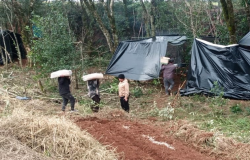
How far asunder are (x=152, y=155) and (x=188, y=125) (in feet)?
5.24

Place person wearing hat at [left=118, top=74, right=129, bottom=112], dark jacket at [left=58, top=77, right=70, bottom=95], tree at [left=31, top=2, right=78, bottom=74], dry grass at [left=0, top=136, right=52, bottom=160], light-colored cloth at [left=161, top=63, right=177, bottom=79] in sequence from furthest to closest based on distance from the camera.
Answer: tree at [left=31, top=2, right=78, bottom=74] < light-colored cloth at [left=161, top=63, right=177, bottom=79] < dark jacket at [left=58, top=77, right=70, bottom=95] < person wearing hat at [left=118, top=74, right=129, bottom=112] < dry grass at [left=0, top=136, right=52, bottom=160]

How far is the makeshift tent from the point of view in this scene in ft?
35.7

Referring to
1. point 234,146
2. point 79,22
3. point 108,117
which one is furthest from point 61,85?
point 79,22

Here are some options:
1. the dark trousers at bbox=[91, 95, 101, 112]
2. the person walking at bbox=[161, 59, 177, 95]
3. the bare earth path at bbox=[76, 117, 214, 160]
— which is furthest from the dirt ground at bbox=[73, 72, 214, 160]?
the person walking at bbox=[161, 59, 177, 95]

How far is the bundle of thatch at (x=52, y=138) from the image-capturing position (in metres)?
4.36

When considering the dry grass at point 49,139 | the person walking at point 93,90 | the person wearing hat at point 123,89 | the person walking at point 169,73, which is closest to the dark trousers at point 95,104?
the person walking at point 93,90

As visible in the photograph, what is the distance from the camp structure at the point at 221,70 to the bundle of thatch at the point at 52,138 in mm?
5398

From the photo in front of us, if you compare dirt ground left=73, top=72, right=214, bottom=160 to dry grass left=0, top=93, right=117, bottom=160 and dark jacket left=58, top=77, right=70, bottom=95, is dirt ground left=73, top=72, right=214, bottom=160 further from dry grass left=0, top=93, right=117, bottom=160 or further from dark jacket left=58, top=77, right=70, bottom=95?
dark jacket left=58, top=77, right=70, bottom=95

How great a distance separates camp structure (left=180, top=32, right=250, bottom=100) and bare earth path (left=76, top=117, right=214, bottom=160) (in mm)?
3529

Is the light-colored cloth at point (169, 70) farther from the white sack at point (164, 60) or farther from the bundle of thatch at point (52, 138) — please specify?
the bundle of thatch at point (52, 138)

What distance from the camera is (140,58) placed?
38.0ft

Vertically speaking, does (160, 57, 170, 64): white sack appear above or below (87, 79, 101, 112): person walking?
above

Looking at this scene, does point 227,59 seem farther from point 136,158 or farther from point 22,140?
point 22,140

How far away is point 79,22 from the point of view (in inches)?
824
